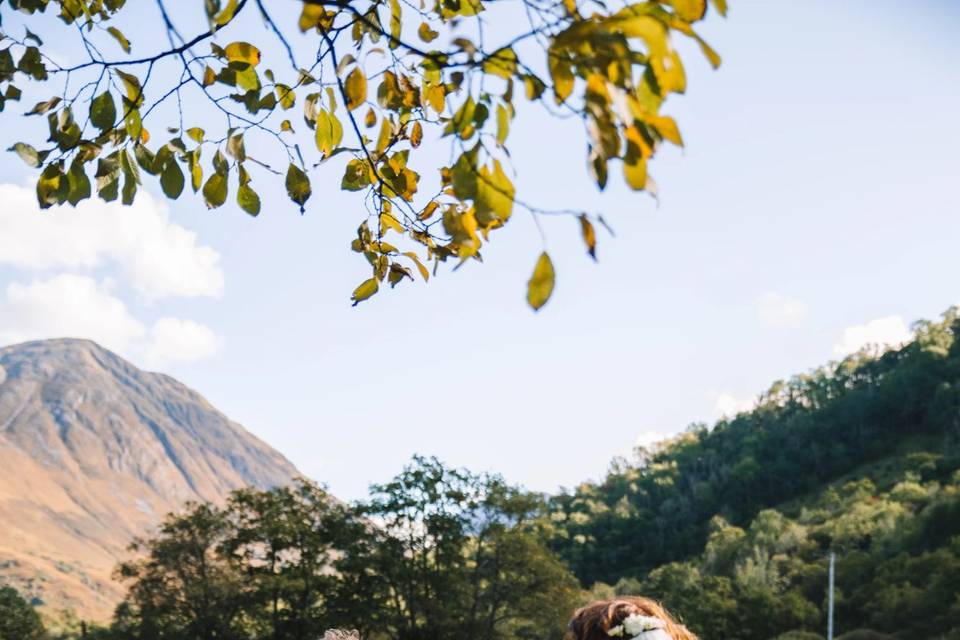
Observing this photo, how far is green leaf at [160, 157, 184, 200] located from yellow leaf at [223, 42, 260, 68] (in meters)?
0.32

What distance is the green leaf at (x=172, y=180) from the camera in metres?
2.03

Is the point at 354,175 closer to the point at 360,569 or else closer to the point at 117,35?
the point at 117,35

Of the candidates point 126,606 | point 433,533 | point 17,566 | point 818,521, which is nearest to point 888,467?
point 818,521

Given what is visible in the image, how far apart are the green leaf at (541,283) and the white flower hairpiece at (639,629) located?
1928 mm

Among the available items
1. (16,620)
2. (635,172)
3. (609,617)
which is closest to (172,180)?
(635,172)

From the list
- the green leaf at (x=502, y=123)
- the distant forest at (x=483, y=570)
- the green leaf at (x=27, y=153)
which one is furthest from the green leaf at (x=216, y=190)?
the distant forest at (x=483, y=570)

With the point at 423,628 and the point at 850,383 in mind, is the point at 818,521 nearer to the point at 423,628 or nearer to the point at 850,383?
the point at 850,383

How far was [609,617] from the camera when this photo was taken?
3.00 metres

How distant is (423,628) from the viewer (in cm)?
3048

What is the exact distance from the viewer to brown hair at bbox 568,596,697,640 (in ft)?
9.78

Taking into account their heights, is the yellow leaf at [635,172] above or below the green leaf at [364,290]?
below

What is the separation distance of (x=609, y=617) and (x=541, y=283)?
2.02m

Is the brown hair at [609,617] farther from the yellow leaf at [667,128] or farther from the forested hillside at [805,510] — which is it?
the forested hillside at [805,510]

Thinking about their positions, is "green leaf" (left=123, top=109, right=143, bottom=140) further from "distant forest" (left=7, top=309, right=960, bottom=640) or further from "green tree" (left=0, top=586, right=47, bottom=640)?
"green tree" (left=0, top=586, right=47, bottom=640)
